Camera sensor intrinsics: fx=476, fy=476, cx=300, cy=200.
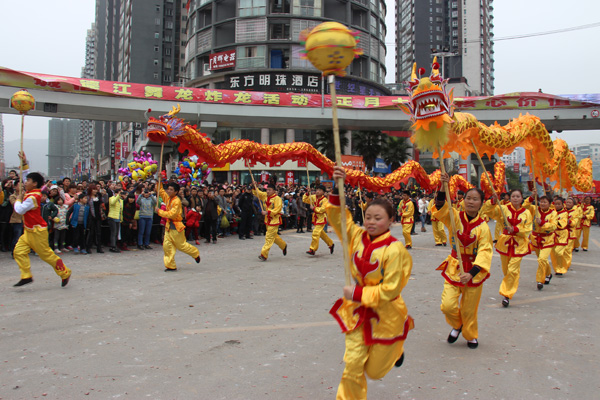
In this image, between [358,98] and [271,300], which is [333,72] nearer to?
[271,300]

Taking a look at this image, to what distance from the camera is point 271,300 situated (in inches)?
255

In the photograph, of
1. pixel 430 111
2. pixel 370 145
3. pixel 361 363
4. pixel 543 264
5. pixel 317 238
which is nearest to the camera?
pixel 361 363

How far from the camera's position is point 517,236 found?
6.80 metres

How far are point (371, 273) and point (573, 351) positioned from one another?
2738mm

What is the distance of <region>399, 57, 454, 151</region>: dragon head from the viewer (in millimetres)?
4566

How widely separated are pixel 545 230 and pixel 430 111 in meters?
4.50

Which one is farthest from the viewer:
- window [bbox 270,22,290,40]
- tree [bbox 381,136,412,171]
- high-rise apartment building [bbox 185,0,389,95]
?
window [bbox 270,22,290,40]

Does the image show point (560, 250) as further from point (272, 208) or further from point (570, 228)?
point (272, 208)

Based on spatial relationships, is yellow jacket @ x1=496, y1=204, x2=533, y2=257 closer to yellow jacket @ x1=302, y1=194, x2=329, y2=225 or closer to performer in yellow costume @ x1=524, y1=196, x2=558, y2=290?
performer in yellow costume @ x1=524, y1=196, x2=558, y2=290

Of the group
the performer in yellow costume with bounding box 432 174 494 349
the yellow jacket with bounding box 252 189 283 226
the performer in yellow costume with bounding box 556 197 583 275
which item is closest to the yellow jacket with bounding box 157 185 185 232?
the yellow jacket with bounding box 252 189 283 226

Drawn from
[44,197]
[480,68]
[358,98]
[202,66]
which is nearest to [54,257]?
[44,197]

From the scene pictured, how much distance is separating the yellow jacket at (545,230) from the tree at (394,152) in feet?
95.8

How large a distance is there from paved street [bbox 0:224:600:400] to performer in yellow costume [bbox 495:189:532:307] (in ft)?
0.97

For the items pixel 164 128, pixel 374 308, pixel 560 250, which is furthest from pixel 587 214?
pixel 374 308
